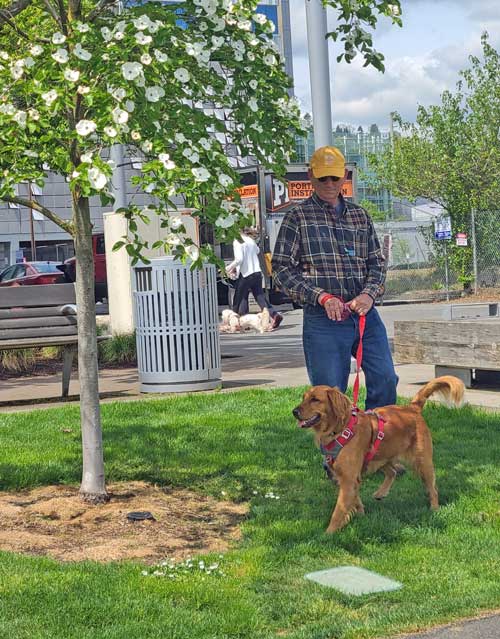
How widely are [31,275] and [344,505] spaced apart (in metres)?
28.0

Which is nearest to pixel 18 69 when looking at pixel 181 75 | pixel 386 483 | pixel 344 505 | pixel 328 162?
pixel 181 75

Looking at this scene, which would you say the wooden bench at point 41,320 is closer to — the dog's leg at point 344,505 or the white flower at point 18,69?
the dog's leg at point 344,505

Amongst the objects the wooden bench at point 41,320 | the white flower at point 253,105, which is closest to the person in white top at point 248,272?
the wooden bench at point 41,320

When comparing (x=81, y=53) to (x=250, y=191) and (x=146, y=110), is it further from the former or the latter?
(x=250, y=191)

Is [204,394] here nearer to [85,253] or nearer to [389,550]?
[85,253]

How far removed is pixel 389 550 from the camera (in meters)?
5.50

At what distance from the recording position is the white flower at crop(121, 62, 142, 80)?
5039 millimetres

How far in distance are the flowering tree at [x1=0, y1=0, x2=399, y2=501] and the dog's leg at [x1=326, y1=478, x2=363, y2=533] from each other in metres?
1.44

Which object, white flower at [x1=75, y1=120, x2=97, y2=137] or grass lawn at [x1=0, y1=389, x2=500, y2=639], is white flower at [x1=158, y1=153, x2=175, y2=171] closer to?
white flower at [x1=75, y1=120, x2=97, y2=137]

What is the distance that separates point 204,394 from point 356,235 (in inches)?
174

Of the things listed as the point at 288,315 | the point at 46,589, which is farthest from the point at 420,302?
the point at 46,589

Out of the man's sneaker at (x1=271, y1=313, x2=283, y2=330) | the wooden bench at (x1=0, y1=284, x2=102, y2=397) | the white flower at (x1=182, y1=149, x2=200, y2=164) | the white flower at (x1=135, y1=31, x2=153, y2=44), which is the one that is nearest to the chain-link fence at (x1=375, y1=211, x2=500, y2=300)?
the man's sneaker at (x1=271, y1=313, x2=283, y2=330)

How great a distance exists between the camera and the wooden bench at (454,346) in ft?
32.5

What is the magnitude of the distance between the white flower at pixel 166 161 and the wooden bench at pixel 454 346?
17.5 ft
